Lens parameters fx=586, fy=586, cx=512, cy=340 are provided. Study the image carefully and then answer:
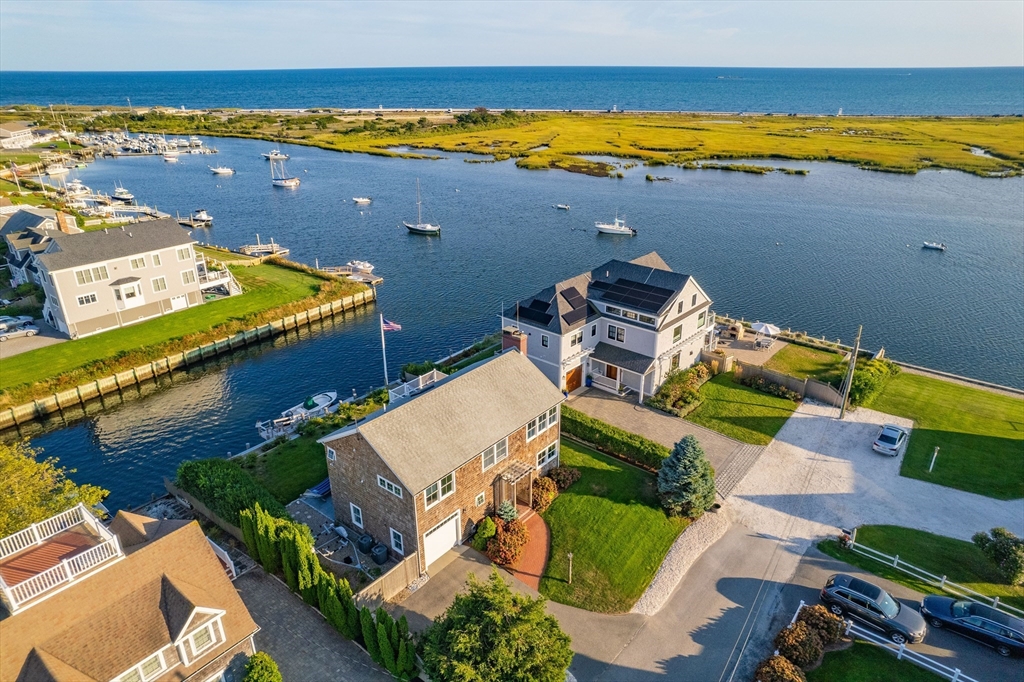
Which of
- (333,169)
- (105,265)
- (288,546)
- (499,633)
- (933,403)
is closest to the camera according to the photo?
(499,633)

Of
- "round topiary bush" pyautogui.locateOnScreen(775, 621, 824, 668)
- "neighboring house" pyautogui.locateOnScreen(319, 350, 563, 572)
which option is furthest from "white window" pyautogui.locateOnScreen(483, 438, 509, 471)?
"round topiary bush" pyautogui.locateOnScreen(775, 621, 824, 668)

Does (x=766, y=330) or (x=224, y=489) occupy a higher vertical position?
(x=766, y=330)

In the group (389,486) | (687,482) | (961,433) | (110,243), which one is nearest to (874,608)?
(687,482)

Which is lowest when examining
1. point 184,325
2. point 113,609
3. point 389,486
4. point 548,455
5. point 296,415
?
point 296,415

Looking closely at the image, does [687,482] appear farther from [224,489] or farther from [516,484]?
[224,489]

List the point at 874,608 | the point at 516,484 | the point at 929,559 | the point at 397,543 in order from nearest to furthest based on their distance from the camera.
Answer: the point at 874,608, the point at 397,543, the point at 929,559, the point at 516,484

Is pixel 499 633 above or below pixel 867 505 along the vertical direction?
above

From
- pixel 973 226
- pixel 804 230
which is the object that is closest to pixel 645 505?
pixel 804 230

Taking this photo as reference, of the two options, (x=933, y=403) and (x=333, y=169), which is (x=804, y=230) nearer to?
(x=933, y=403)
